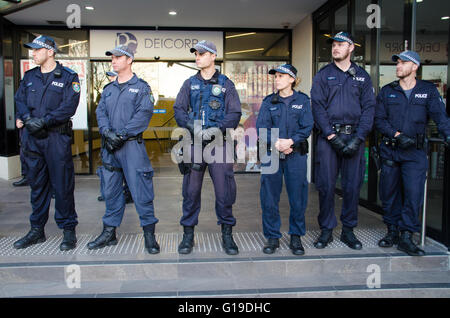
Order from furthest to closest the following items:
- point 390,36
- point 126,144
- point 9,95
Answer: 1. point 9,95
2. point 390,36
3. point 126,144

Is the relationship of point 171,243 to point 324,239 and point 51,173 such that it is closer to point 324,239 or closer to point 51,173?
point 51,173

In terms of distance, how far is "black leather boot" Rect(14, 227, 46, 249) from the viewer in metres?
3.84

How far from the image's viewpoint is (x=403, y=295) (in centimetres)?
330

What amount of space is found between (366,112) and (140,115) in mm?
2090

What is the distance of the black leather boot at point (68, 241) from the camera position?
12.3ft

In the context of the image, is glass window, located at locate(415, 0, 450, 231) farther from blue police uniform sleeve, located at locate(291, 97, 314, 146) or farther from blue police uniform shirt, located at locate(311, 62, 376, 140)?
blue police uniform sleeve, located at locate(291, 97, 314, 146)

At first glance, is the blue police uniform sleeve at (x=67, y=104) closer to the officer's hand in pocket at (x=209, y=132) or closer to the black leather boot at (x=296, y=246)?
the officer's hand in pocket at (x=209, y=132)

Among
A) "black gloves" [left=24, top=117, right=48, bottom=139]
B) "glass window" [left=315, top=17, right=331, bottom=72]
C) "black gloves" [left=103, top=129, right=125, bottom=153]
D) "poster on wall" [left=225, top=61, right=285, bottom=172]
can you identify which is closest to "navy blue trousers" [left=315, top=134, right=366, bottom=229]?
"black gloves" [left=103, top=129, right=125, bottom=153]

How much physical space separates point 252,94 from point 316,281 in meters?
5.68

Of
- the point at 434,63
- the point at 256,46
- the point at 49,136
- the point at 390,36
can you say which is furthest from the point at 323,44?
the point at 49,136

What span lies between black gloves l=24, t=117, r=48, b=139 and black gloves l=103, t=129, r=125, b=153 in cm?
56

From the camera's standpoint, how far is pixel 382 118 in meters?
3.94

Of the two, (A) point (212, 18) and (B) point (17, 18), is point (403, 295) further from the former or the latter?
(B) point (17, 18)

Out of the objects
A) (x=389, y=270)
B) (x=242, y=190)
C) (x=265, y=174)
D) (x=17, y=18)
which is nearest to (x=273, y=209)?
(x=265, y=174)
